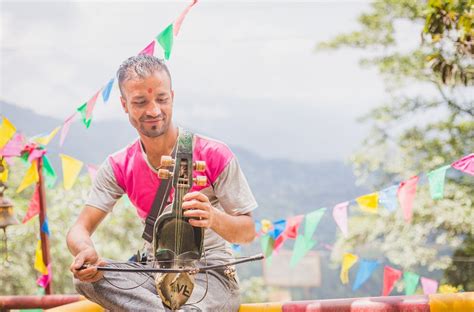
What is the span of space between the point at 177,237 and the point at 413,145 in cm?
452

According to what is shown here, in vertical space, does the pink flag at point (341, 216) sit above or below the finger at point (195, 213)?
below

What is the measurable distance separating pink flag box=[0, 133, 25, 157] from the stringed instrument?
5.21 feet

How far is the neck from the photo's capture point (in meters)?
1.73

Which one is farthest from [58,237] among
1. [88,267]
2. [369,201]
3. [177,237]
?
[177,237]

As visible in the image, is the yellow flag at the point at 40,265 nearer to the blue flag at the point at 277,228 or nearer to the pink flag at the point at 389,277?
the blue flag at the point at 277,228

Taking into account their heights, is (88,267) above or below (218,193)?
below

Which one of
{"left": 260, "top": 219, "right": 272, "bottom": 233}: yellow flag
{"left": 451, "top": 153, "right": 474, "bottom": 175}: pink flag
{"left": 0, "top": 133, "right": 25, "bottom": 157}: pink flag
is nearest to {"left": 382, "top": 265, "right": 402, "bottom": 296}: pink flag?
{"left": 260, "top": 219, "right": 272, "bottom": 233}: yellow flag

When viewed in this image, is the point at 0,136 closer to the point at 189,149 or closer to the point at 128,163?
the point at 128,163

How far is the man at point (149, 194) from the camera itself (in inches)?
64.1

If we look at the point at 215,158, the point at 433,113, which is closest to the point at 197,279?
the point at 215,158

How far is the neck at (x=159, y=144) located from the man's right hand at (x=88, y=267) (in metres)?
0.31

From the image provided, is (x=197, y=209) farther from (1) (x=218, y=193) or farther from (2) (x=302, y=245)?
(2) (x=302, y=245)

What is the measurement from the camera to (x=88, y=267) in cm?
153

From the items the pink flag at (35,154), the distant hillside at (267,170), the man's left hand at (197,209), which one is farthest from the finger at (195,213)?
the distant hillside at (267,170)
